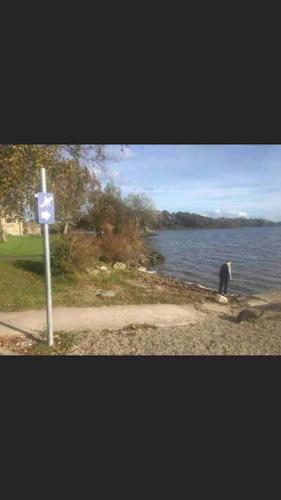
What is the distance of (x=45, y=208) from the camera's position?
6.30 m

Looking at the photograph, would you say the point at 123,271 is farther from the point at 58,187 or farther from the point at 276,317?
the point at 276,317

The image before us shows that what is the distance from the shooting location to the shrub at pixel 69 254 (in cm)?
1291

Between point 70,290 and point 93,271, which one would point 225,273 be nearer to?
point 93,271

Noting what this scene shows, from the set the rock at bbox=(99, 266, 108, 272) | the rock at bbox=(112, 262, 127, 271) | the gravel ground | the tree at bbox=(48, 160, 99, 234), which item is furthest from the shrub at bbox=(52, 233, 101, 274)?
the gravel ground

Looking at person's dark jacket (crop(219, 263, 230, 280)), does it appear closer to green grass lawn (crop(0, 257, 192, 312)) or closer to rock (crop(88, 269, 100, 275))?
green grass lawn (crop(0, 257, 192, 312))

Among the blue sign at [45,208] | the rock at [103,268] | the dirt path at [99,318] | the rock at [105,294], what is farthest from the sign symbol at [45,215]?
the rock at [103,268]

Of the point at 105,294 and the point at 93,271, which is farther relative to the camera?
the point at 93,271

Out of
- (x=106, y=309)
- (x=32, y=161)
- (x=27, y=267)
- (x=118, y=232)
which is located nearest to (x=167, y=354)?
(x=106, y=309)

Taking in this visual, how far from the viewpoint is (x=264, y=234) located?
165 feet

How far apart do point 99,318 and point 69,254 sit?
16.1 feet

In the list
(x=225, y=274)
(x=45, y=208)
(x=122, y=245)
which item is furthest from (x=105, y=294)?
(x=122, y=245)

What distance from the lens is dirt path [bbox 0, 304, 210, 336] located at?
7844mm

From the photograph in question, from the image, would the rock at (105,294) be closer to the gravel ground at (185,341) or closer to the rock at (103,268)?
the gravel ground at (185,341)

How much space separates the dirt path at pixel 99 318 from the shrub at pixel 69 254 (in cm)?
364
